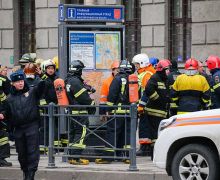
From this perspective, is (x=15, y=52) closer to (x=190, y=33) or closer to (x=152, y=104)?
(x=190, y=33)

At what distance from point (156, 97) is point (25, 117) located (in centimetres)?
325

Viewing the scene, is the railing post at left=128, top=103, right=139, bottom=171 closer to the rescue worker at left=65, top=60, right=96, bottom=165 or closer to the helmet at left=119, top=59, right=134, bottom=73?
the rescue worker at left=65, top=60, right=96, bottom=165

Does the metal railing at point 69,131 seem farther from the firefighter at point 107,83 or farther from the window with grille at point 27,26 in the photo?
the window with grille at point 27,26

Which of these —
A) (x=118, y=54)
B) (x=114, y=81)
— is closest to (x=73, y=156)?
(x=114, y=81)

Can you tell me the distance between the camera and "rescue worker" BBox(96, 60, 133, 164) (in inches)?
547

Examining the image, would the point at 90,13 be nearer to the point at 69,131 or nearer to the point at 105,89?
the point at 105,89

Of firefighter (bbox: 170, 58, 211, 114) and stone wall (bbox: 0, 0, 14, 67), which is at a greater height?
stone wall (bbox: 0, 0, 14, 67)

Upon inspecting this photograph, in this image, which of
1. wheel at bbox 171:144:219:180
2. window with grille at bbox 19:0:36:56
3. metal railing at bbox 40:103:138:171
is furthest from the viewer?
window with grille at bbox 19:0:36:56

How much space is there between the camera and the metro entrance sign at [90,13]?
1533 cm

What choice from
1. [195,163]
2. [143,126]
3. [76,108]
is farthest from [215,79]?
[195,163]

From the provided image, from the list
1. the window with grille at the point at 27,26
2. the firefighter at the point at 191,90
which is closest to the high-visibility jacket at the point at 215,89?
the firefighter at the point at 191,90

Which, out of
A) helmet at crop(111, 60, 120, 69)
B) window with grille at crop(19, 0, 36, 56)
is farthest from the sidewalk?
window with grille at crop(19, 0, 36, 56)

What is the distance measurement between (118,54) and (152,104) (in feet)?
4.17

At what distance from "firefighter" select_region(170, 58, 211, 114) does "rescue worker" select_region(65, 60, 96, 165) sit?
1488 mm
